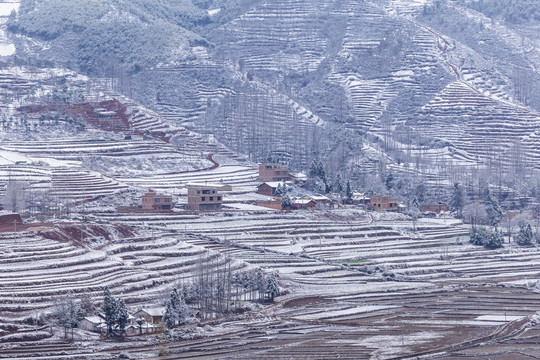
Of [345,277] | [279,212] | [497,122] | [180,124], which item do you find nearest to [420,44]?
[497,122]

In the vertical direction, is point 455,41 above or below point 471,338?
above

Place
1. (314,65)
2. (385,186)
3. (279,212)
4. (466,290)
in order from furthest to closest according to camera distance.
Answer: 1. (314,65)
2. (385,186)
3. (279,212)
4. (466,290)

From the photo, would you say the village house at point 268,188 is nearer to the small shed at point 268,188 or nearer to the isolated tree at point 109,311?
the small shed at point 268,188

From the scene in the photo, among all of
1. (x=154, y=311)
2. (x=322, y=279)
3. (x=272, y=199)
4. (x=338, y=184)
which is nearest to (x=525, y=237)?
(x=338, y=184)

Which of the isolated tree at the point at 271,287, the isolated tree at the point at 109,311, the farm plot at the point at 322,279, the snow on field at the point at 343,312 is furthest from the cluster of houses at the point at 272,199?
the isolated tree at the point at 109,311

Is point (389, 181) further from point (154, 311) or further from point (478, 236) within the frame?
point (154, 311)

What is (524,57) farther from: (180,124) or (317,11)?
(180,124)
